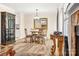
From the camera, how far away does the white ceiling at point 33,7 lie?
2.54 m

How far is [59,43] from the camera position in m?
2.68

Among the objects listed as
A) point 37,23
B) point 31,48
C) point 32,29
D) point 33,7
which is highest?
point 33,7

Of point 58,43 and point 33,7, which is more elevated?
point 33,7

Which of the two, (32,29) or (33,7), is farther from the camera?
(32,29)

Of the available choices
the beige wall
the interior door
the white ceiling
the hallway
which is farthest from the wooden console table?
the interior door

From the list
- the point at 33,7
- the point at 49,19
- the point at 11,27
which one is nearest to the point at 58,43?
the point at 49,19

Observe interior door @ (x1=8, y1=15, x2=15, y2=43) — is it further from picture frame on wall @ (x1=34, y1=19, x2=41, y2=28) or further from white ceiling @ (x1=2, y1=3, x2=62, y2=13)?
picture frame on wall @ (x1=34, y1=19, x2=41, y2=28)

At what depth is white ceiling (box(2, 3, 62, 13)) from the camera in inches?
100.0

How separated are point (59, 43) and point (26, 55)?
686mm

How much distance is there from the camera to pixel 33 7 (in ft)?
8.60

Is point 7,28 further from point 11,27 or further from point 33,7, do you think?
point 33,7

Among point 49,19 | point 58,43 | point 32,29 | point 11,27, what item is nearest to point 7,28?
point 11,27

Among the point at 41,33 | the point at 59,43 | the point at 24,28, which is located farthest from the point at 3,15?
the point at 59,43

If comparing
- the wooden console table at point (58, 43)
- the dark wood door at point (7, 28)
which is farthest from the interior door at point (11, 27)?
the wooden console table at point (58, 43)
